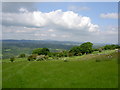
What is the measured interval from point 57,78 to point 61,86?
1536mm

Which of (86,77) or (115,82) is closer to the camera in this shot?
(115,82)

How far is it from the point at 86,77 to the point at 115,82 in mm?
2133

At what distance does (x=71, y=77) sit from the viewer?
10.4m

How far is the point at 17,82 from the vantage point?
976cm

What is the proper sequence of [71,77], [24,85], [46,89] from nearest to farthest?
[46,89]
[24,85]
[71,77]

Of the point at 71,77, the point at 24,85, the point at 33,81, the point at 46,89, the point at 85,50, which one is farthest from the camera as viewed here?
the point at 85,50

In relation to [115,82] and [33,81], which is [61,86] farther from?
[115,82]

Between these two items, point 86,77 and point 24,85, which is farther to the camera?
point 86,77

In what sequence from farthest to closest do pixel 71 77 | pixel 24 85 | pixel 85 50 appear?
pixel 85 50 < pixel 71 77 < pixel 24 85

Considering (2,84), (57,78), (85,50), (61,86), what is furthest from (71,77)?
(85,50)

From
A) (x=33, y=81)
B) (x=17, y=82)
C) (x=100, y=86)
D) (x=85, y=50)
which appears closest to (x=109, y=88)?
(x=100, y=86)

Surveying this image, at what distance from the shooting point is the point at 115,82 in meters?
9.18

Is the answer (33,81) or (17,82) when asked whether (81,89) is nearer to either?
(33,81)

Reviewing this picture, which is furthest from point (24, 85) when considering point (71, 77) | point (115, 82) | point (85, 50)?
point (85, 50)
